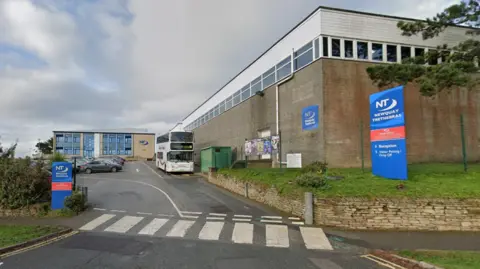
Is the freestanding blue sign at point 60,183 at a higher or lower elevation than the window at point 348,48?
lower

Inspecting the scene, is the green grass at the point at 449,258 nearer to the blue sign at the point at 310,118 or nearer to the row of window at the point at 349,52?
the blue sign at the point at 310,118

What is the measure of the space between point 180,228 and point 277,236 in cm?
320

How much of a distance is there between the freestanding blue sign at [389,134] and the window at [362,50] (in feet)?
31.8

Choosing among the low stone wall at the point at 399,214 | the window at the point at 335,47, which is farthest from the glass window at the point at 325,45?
the low stone wall at the point at 399,214

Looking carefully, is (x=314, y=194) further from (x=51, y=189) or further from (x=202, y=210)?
(x=51, y=189)

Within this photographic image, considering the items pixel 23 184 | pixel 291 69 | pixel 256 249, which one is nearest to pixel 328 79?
pixel 291 69

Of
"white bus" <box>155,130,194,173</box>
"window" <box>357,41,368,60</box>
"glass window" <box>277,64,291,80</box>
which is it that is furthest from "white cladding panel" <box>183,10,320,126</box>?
"white bus" <box>155,130,194,173</box>

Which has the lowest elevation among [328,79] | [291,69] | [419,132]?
[419,132]

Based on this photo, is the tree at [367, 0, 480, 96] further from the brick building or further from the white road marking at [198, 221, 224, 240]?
the white road marking at [198, 221, 224, 240]

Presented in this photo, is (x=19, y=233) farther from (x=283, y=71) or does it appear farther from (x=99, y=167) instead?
(x=99, y=167)

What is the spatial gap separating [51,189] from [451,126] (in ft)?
81.6

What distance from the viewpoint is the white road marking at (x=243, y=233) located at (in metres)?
9.98

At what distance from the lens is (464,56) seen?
17.7 m

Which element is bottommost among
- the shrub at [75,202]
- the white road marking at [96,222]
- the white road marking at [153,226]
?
the white road marking at [153,226]
